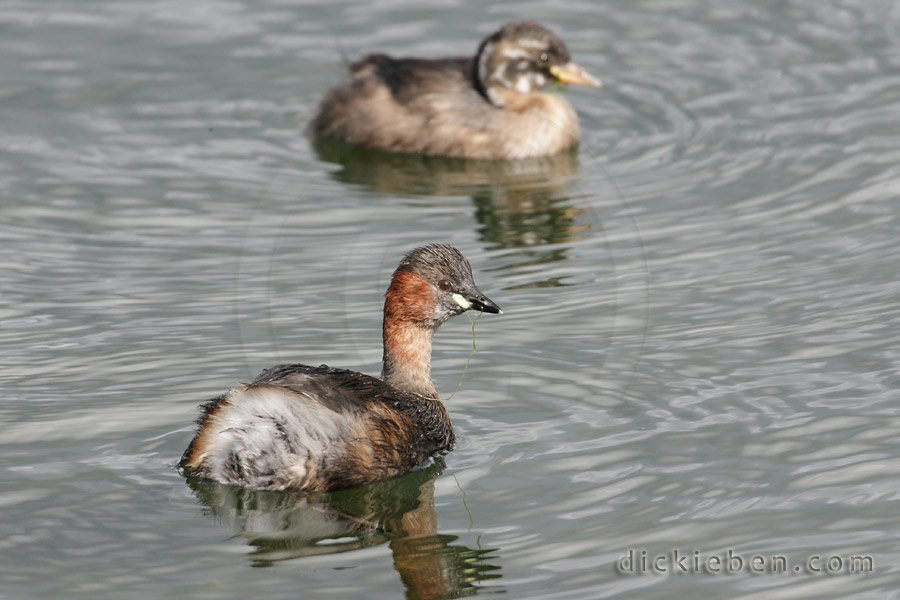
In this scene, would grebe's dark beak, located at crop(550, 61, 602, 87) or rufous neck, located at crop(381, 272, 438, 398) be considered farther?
grebe's dark beak, located at crop(550, 61, 602, 87)

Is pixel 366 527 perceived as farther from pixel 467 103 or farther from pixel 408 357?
pixel 467 103

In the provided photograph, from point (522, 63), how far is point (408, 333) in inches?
240

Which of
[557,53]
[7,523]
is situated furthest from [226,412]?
[557,53]

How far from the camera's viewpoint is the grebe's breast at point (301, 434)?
660 centimetres

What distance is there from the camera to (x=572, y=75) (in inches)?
521

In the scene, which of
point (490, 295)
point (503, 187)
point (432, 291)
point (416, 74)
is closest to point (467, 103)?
point (416, 74)

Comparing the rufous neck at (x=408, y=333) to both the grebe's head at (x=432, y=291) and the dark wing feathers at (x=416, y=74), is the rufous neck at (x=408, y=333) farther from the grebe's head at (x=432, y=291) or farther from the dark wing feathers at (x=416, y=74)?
the dark wing feathers at (x=416, y=74)

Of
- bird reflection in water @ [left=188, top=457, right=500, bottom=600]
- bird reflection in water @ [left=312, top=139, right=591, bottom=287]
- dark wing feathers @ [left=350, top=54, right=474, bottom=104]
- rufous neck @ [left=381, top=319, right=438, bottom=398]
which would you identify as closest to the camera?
bird reflection in water @ [left=188, top=457, right=500, bottom=600]

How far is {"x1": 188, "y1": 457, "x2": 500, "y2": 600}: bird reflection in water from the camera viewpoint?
6082 mm

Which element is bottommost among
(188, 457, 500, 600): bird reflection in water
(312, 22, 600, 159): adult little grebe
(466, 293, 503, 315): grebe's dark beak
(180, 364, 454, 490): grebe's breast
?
(188, 457, 500, 600): bird reflection in water

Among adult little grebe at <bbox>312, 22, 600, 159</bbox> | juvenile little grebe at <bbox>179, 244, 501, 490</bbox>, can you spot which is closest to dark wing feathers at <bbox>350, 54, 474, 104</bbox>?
adult little grebe at <bbox>312, 22, 600, 159</bbox>

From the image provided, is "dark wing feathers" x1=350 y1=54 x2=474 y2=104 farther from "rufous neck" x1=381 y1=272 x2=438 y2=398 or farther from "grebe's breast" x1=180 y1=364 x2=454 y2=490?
"grebe's breast" x1=180 y1=364 x2=454 y2=490

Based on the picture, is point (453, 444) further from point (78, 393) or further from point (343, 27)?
point (343, 27)

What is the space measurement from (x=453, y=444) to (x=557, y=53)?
659 cm
